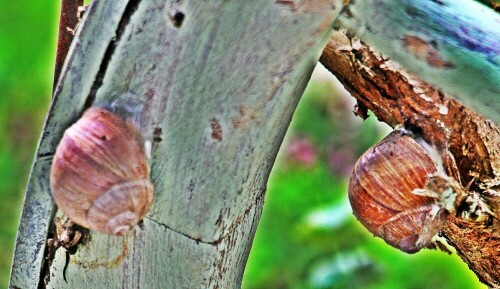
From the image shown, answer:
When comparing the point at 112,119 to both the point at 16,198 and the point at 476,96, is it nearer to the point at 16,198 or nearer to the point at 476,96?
the point at 476,96

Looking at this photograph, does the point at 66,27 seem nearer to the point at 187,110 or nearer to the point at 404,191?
the point at 187,110

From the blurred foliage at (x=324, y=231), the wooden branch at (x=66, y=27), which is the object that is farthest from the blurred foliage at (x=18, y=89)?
the wooden branch at (x=66, y=27)

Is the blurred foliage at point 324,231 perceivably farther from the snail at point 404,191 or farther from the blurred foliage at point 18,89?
the snail at point 404,191

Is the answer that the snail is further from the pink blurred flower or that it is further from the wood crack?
the pink blurred flower

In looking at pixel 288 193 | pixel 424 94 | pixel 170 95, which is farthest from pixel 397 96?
pixel 288 193

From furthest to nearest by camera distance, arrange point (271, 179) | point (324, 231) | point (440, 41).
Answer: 1. point (271, 179)
2. point (324, 231)
3. point (440, 41)

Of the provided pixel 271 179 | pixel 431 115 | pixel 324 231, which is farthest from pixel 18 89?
pixel 431 115

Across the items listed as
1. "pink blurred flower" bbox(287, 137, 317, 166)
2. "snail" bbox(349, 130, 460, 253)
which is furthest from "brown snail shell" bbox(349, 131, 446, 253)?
"pink blurred flower" bbox(287, 137, 317, 166)
